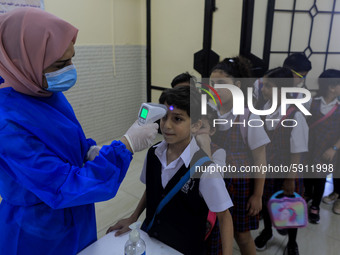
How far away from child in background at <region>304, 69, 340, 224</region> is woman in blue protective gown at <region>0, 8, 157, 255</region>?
178cm

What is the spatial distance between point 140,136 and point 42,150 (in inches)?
13.6

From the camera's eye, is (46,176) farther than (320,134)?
No

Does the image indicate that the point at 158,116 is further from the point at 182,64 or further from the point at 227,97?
the point at 182,64

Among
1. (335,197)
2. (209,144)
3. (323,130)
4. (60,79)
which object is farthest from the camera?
(335,197)

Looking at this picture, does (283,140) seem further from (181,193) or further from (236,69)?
(181,193)

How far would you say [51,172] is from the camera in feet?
2.68

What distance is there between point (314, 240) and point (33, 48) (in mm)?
2214

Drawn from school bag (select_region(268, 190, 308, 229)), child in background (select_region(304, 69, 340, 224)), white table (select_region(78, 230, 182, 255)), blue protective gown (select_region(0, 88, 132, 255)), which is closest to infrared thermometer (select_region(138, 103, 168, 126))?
blue protective gown (select_region(0, 88, 132, 255))

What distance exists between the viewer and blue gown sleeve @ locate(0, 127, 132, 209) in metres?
0.80

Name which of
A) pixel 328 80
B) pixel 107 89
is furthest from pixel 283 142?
pixel 107 89

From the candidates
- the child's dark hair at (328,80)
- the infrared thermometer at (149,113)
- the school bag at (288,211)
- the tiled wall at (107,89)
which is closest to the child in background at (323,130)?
the child's dark hair at (328,80)

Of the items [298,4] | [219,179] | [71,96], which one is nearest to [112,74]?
[71,96]

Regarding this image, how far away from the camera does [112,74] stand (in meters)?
A: 3.67

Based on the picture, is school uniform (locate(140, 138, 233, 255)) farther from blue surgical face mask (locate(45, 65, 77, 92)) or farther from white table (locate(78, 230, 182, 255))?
blue surgical face mask (locate(45, 65, 77, 92))
